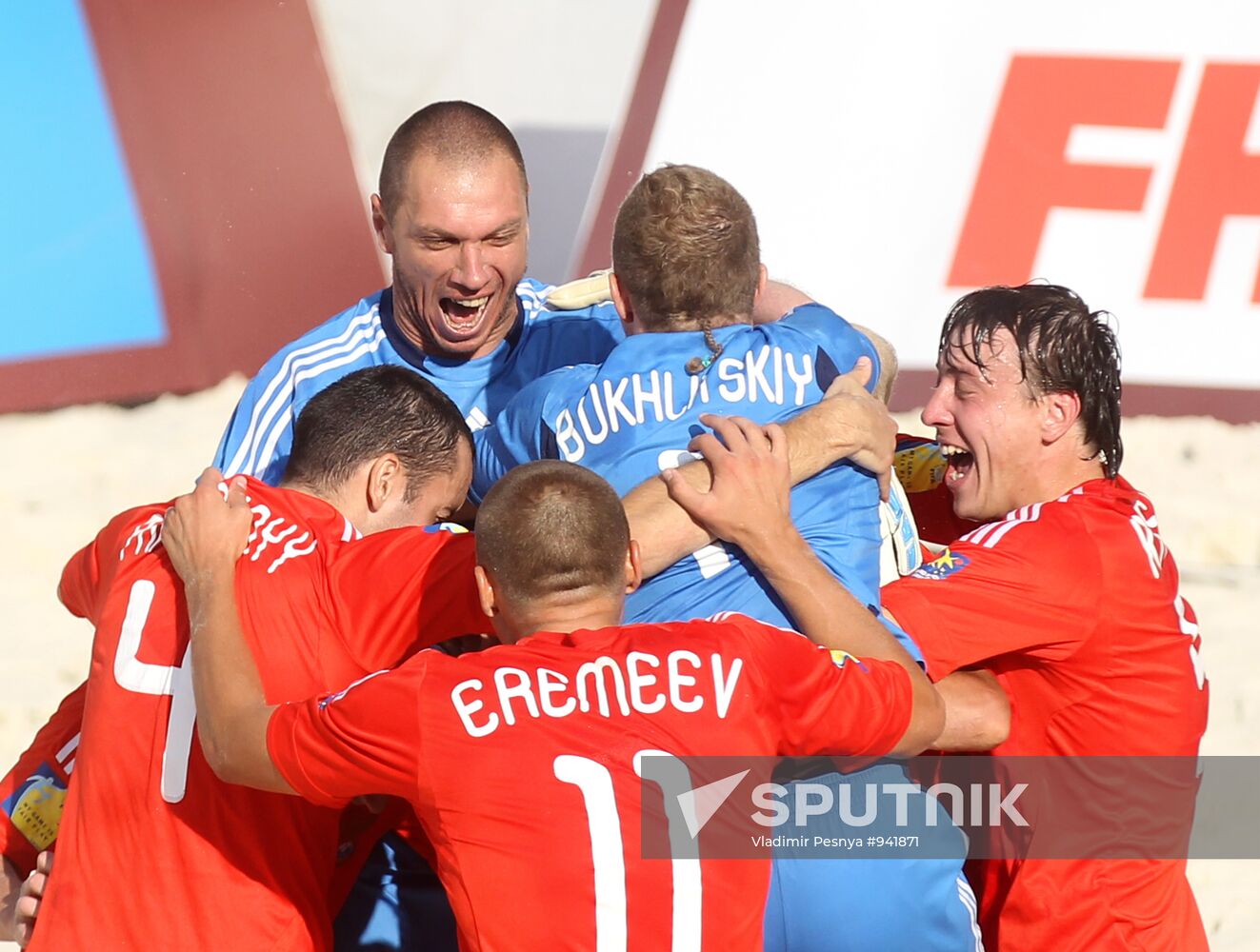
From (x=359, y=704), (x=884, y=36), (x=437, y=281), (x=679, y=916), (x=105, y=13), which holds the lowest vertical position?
(x=679, y=916)

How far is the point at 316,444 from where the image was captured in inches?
132

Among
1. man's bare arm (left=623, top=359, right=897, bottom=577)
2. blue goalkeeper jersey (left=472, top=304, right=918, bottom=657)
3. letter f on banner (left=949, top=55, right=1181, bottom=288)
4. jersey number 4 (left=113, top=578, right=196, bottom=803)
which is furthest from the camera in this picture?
letter f on banner (left=949, top=55, right=1181, bottom=288)

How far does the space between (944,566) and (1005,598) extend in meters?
0.16

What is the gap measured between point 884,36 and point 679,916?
639cm

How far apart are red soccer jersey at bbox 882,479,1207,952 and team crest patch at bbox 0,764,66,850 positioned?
1987mm

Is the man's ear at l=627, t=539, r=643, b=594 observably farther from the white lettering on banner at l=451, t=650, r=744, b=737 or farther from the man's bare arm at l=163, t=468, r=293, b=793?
the man's bare arm at l=163, t=468, r=293, b=793

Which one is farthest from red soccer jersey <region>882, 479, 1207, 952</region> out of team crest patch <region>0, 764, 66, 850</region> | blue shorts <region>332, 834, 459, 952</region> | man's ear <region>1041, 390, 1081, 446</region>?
team crest patch <region>0, 764, 66, 850</region>

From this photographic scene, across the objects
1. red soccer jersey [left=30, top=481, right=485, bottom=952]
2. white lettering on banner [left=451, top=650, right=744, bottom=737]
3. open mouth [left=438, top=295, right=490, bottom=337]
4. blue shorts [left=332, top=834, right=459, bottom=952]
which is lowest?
blue shorts [left=332, top=834, right=459, bottom=952]

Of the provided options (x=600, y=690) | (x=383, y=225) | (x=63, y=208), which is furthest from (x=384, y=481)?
(x=63, y=208)

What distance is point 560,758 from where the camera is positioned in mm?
2539

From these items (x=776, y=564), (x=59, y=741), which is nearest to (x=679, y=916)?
(x=776, y=564)

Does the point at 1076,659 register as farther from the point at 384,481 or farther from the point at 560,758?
the point at 384,481

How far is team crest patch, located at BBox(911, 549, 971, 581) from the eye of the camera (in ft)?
11.1

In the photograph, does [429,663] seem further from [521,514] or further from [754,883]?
[754,883]
